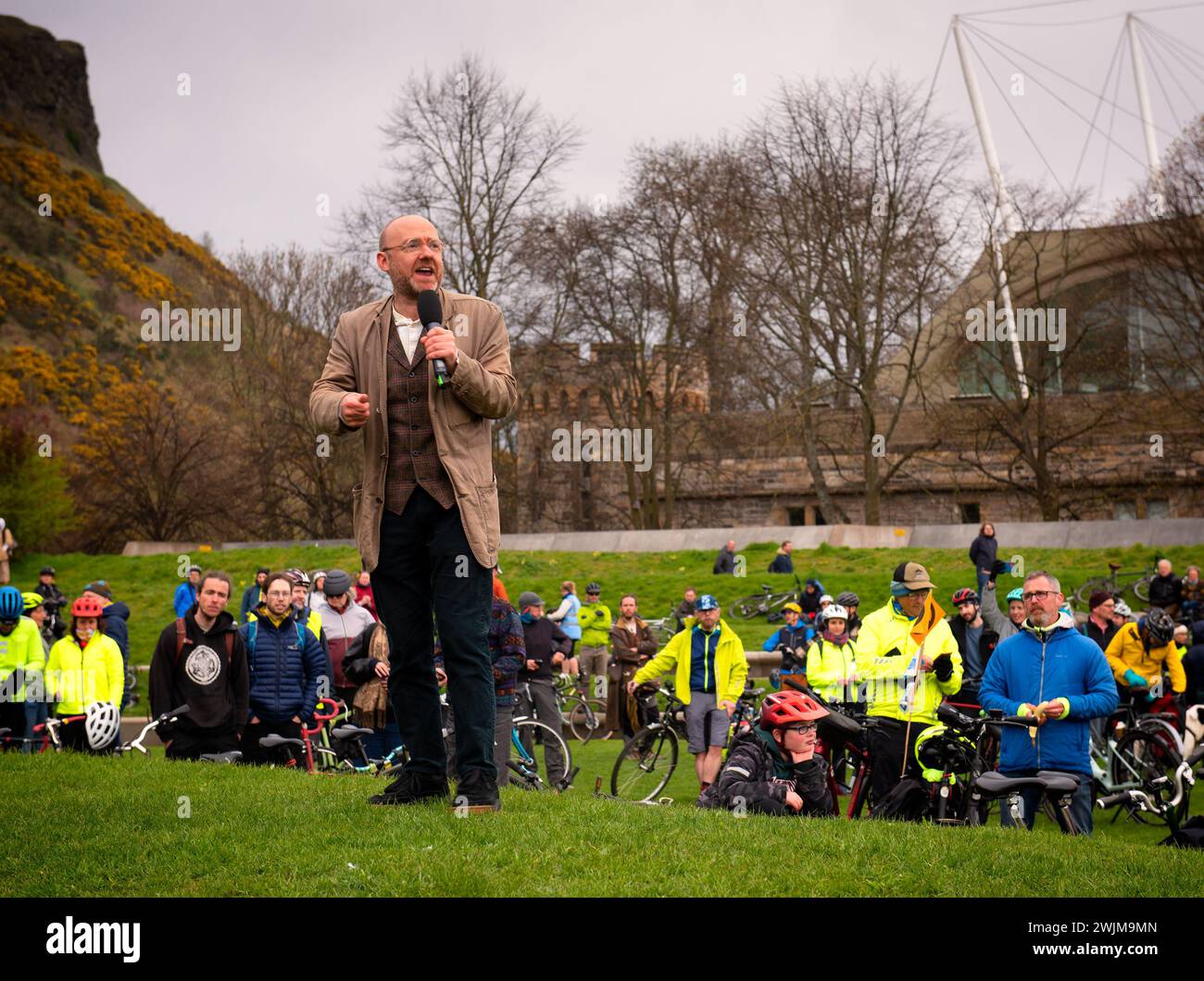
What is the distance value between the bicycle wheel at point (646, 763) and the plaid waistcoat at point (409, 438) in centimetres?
950

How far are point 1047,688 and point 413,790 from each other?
4.63 meters

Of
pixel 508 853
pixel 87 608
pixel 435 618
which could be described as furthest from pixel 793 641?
pixel 508 853

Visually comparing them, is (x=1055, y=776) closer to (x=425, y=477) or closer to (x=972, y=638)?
(x=425, y=477)

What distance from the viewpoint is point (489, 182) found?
48.0m

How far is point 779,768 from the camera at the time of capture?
9.52 m

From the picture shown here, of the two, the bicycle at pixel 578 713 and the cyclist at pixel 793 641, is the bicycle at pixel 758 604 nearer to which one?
the cyclist at pixel 793 641

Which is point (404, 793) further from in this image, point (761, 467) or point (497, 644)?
point (761, 467)

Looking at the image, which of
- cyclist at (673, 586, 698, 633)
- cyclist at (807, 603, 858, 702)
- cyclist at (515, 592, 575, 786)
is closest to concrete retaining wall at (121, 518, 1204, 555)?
cyclist at (673, 586, 698, 633)

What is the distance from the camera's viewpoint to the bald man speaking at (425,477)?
568 cm

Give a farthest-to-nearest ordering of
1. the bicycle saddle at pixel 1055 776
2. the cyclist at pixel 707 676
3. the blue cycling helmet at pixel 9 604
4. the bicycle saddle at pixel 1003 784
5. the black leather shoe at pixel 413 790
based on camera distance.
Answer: the cyclist at pixel 707 676 → the blue cycling helmet at pixel 9 604 → the bicycle saddle at pixel 1055 776 → the bicycle saddle at pixel 1003 784 → the black leather shoe at pixel 413 790

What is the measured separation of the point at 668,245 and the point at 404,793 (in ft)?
143

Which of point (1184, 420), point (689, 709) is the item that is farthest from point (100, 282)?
point (689, 709)

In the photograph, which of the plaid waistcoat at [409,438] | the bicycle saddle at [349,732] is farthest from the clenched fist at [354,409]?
the bicycle saddle at [349,732]

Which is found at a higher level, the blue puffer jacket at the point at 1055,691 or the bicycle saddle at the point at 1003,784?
the blue puffer jacket at the point at 1055,691
